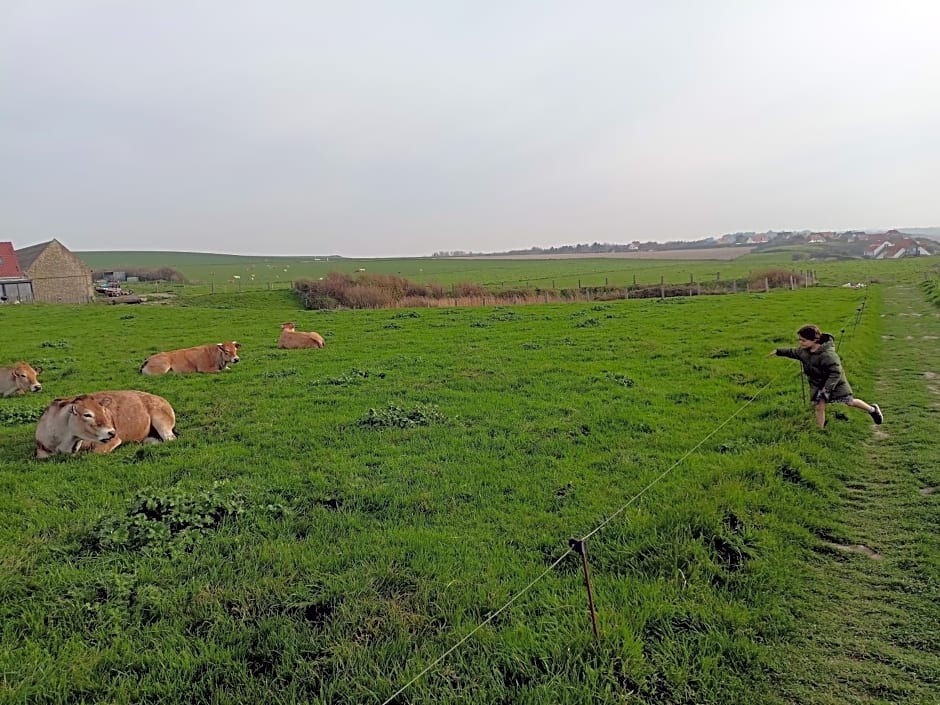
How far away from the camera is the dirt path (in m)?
3.63

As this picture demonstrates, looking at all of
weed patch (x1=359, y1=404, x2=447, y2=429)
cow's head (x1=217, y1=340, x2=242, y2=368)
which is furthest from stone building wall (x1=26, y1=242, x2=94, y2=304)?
weed patch (x1=359, y1=404, x2=447, y2=429)

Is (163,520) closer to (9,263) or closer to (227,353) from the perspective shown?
(227,353)

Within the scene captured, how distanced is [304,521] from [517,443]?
10.6ft

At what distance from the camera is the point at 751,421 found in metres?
8.83

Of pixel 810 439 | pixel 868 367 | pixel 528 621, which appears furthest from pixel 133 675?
pixel 868 367

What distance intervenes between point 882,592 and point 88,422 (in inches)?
359

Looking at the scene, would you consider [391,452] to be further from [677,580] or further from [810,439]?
[810,439]

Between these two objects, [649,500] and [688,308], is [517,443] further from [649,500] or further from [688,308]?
[688,308]

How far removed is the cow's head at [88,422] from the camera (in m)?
7.70

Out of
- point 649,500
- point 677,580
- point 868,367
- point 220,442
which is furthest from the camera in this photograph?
point 868,367

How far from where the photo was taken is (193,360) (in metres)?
14.2

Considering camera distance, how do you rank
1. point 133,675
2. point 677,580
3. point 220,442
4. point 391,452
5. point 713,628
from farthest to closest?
point 220,442 → point 391,452 → point 677,580 → point 713,628 → point 133,675

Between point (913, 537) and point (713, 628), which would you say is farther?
point (913, 537)

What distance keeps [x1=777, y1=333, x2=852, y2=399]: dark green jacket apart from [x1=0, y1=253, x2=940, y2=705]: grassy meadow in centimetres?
57
